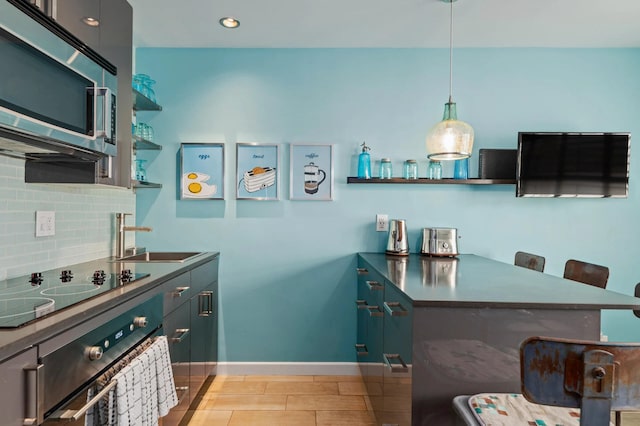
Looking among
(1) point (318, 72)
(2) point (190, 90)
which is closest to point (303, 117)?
(1) point (318, 72)

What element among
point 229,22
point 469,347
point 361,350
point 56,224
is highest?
point 229,22

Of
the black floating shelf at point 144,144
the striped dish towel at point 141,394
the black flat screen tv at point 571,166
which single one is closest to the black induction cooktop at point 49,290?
the striped dish towel at point 141,394

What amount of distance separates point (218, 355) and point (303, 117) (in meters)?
1.90

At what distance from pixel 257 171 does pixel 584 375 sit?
233 cm

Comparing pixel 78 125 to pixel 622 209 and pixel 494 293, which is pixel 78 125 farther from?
pixel 622 209

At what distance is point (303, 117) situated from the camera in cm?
287

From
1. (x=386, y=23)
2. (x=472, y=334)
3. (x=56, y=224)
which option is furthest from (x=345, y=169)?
(x=56, y=224)

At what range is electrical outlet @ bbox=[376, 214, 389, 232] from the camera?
2867 millimetres

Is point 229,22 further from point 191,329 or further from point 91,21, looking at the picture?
point 191,329

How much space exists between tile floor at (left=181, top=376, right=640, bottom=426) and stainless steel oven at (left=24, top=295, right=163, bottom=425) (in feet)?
3.40

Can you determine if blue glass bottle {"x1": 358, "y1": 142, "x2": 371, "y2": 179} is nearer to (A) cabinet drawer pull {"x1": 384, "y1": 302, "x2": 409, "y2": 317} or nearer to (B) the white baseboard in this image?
(A) cabinet drawer pull {"x1": 384, "y1": 302, "x2": 409, "y2": 317}

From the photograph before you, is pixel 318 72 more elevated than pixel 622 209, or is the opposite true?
pixel 318 72

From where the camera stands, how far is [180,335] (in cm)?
201

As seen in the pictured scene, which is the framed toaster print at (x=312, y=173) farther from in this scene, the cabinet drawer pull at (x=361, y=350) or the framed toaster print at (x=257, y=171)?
the cabinet drawer pull at (x=361, y=350)
